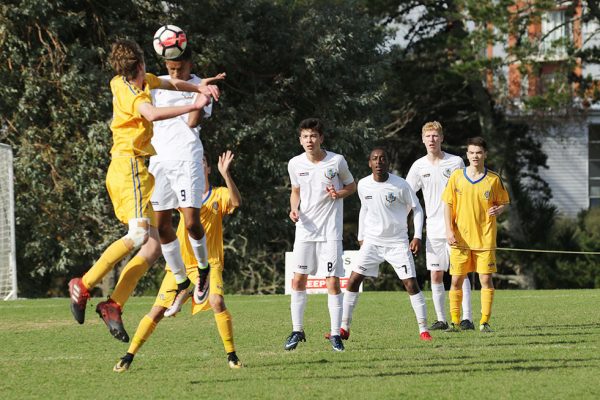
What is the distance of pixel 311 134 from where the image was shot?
10.7m

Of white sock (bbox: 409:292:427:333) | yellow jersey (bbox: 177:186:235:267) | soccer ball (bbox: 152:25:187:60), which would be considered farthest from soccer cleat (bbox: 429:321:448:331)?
soccer ball (bbox: 152:25:187:60)

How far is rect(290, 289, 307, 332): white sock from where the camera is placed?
10750mm

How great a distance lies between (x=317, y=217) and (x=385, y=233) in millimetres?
1108

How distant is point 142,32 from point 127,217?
22.0 m

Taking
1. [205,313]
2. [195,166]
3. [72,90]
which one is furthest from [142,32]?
[195,166]

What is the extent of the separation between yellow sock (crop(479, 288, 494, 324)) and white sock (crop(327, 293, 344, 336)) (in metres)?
2.17

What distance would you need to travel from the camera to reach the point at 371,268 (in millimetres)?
11609

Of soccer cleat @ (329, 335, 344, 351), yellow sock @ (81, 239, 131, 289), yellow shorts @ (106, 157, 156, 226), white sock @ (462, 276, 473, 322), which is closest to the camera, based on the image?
yellow sock @ (81, 239, 131, 289)

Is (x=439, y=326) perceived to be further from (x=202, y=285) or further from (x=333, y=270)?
(x=202, y=285)

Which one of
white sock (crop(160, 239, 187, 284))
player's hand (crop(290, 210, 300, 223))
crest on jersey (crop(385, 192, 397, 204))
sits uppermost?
crest on jersey (crop(385, 192, 397, 204))

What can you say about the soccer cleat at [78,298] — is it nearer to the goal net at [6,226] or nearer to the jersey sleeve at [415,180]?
the jersey sleeve at [415,180]

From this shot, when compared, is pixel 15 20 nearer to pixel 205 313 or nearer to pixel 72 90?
pixel 72 90

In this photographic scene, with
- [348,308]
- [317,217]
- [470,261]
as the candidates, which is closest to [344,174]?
[317,217]

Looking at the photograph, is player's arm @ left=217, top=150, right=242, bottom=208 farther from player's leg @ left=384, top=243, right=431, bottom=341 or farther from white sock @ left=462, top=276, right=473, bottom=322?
white sock @ left=462, top=276, right=473, bottom=322
